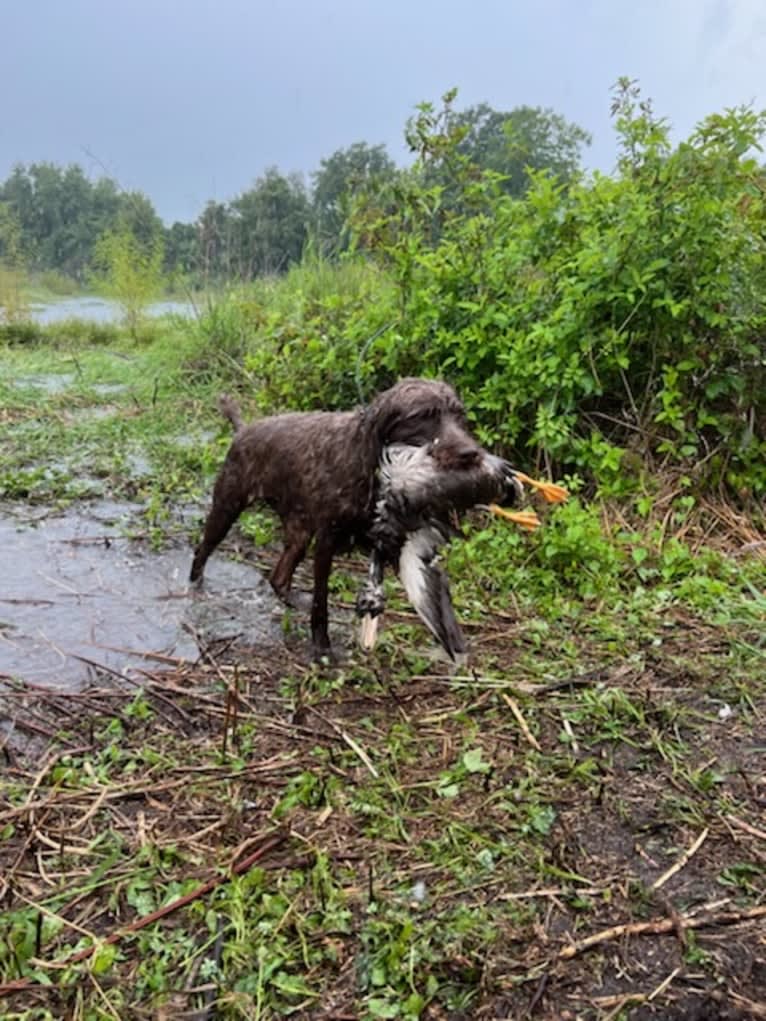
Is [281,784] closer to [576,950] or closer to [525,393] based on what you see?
[576,950]

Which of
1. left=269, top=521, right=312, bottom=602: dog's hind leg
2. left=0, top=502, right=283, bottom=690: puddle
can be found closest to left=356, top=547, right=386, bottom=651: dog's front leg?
left=269, top=521, right=312, bottom=602: dog's hind leg

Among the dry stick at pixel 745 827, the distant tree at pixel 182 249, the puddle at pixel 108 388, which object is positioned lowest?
the puddle at pixel 108 388

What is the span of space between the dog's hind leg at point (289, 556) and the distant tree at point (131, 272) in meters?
10.6

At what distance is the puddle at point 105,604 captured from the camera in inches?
154

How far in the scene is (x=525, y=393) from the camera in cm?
543

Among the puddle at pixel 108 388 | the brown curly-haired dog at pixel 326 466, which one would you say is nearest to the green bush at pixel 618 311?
the brown curly-haired dog at pixel 326 466

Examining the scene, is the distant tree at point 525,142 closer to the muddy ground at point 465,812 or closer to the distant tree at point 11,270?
the muddy ground at point 465,812

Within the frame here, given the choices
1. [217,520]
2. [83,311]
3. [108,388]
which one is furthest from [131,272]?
[217,520]

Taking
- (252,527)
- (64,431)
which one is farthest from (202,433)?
(252,527)

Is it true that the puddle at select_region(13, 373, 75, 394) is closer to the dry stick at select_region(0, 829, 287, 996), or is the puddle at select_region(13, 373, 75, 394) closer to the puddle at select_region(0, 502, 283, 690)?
the puddle at select_region(0, 502, 283, 690)

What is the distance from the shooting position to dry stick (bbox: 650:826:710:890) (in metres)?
2.42

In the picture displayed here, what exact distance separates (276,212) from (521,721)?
35.4 feet

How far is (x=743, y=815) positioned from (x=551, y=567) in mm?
2099

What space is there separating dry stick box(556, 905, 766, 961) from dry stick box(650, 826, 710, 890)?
5.4 inches
